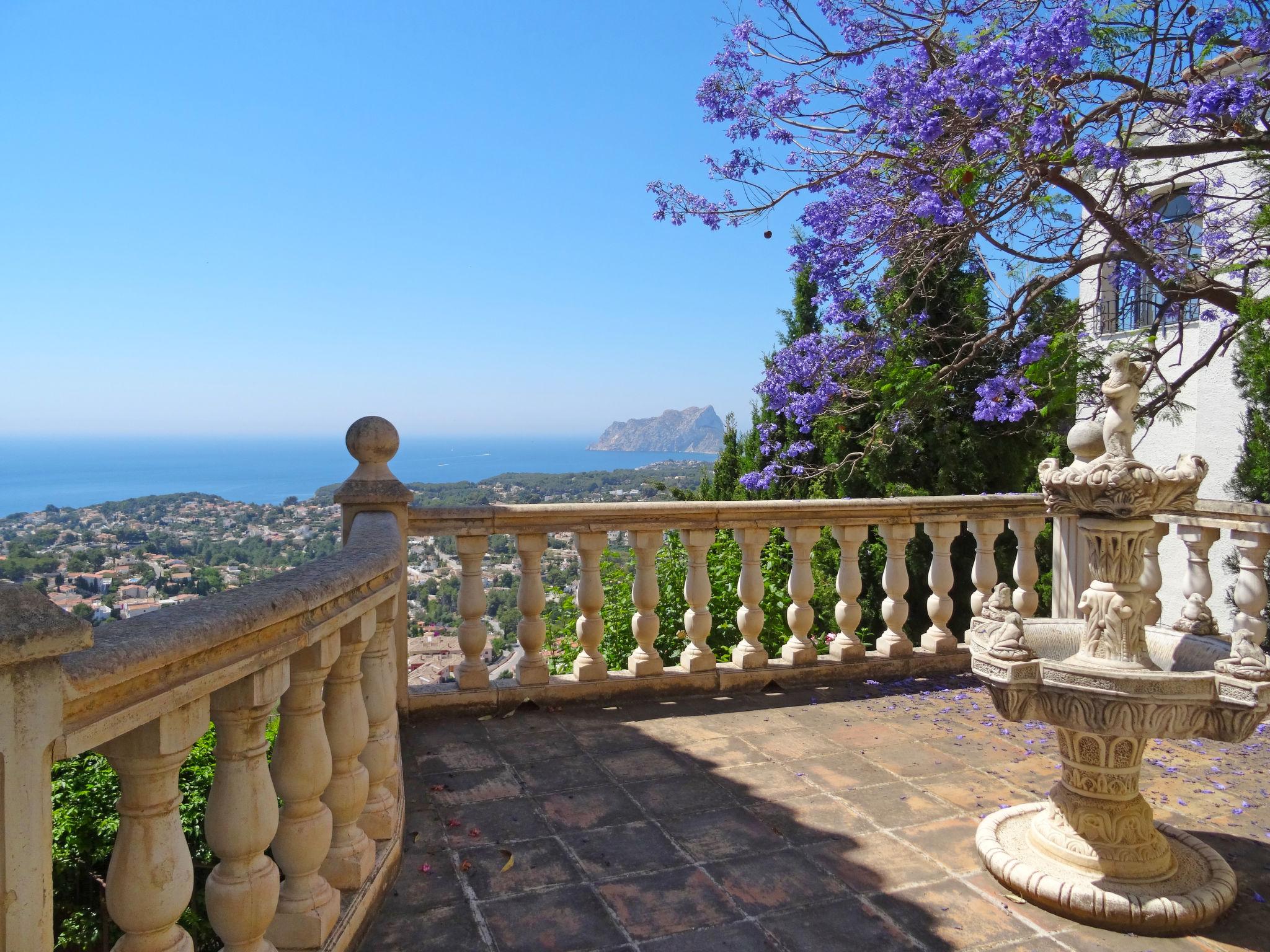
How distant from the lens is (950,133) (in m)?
6.47

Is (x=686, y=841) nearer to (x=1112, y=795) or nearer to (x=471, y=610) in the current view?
(x=1112, y=795)

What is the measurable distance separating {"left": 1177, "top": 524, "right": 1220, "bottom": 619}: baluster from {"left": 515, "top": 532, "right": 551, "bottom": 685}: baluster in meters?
3.99

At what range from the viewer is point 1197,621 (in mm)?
3742

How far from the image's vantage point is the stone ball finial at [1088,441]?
348 centimetres

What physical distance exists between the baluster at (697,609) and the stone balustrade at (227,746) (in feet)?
9.49

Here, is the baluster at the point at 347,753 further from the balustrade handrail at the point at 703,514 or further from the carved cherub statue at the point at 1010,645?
the balustrade handrail at the point at 703,514

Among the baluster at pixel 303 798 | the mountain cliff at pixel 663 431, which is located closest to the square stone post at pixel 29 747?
the baluster at pixel 303 798

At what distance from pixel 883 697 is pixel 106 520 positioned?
15159 millimetres

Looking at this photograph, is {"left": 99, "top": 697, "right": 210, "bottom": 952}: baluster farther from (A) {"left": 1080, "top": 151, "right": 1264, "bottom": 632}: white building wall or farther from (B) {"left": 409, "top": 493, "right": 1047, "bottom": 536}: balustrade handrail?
(A) {"left": 1080, "top": 151, "right": 1264, "bottom": 632}: white building wall

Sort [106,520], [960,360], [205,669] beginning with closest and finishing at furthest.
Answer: [205,669] < [960,360] < [106,520]

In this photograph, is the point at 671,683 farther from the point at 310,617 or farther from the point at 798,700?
the point at 310,617

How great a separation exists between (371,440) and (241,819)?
3.02 m

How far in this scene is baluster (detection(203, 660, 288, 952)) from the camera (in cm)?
197

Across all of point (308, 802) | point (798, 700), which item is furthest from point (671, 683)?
point (308, 802)
